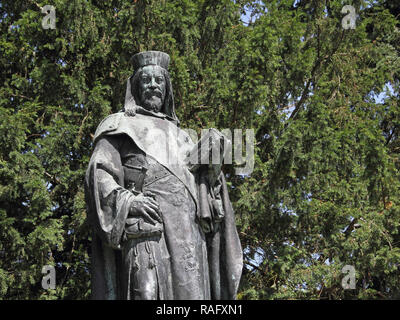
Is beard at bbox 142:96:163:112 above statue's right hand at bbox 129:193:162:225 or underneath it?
above

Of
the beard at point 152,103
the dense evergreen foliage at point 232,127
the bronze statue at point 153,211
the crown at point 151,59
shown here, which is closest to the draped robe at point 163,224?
the bronze statue at point 153,211

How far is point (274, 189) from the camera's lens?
15453 mm

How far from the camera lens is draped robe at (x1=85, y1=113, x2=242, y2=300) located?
702 cm

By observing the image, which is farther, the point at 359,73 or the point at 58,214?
the point at 359,73

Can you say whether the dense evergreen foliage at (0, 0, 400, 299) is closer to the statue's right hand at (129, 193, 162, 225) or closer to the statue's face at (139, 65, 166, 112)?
the statue's face at (139, 65, 166, 112)

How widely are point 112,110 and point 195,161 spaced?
8972mm

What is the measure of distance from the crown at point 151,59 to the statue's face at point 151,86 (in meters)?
0.05

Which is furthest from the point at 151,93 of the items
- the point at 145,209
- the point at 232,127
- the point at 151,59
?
the point at 232,127

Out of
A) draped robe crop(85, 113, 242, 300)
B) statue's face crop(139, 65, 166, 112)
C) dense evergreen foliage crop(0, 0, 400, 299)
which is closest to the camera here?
draped robe crop(85, 113, 242, 300)

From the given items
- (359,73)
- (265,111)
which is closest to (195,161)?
(265,111)

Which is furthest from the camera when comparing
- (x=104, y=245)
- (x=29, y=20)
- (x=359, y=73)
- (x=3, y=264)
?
(x=359, y=73)

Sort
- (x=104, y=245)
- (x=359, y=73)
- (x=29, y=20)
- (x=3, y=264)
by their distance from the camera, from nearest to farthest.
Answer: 1. (x=104, y=245)
2. (x=3, y=264)
3. (x=29, y=20)
4. (x=359, y=73)

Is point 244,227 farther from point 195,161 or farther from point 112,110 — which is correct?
point 195,161

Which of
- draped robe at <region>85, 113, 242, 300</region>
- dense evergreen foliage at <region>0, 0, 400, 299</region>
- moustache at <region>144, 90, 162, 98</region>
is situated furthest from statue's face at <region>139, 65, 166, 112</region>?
dense evergreen foliage at <region>0, 0, 400, 299</region>
